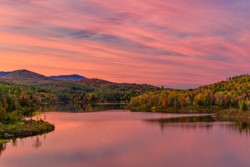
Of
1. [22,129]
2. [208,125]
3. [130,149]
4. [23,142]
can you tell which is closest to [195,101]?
[208,125]

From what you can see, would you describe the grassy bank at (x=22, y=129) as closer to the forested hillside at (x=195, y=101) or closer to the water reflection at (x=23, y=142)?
the water reflection at (x=23, y=142)

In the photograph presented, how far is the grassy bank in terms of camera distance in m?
67.5

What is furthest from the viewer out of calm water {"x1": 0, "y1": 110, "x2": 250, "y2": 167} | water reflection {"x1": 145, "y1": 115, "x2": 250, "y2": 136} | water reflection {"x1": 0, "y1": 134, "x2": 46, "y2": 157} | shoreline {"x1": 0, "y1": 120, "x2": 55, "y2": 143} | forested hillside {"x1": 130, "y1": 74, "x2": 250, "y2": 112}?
forested hillside {"x1": 130, "y1": 74, "x2": 250, "y2": 112}

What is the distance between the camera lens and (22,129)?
2810 inches

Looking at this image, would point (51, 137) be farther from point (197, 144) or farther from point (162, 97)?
point (162, 97)

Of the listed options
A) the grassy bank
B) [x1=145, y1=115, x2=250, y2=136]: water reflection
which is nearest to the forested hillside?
[x1=145, y1=115, x2=250, y2=136]: water reflection

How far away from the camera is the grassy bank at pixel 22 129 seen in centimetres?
6750

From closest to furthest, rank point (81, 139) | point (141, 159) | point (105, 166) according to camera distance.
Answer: point (105, 166) < point (141, 159) < point (81, 139)

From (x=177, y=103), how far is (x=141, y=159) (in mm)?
124195

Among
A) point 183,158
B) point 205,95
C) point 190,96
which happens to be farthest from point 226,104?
point 183,158

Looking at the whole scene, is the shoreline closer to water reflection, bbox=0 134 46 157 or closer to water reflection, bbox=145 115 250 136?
water reflection, bbox=0 134 46 157

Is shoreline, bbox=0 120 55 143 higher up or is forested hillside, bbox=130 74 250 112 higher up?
forested hillside, bbox=130 74 250 112

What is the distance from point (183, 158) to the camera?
1935 inches

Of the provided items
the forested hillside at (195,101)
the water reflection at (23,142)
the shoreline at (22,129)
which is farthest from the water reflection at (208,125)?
the forested hillside at (195,101)
